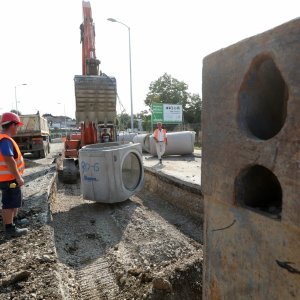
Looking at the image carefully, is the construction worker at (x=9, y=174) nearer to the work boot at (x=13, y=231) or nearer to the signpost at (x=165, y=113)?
the work boot at (x=13, y=231)

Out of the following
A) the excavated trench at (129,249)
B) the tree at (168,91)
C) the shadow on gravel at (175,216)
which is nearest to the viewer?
the excavated trench at (129,249)

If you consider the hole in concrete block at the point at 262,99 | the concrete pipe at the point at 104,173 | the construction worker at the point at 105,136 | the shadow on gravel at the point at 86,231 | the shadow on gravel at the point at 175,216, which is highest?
the hole in concrete block at the point at 262,99

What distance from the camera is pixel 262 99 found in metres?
1.65

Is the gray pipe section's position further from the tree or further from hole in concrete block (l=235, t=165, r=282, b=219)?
the tree

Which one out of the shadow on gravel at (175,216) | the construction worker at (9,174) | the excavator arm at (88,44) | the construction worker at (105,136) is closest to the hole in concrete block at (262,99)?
the shadow on gravel at (175,216)

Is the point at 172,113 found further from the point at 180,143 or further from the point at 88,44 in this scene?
the point at 88,44

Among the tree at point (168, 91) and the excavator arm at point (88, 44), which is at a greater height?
the tree at point (168, 91)

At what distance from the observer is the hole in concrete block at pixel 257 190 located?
1643 millimetres

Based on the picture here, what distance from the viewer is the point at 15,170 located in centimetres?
431

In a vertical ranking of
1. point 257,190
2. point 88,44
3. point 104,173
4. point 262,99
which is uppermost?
point 88,44

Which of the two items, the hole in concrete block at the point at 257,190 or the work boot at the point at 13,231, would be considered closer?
the hole in concrete block at the point at 257,190

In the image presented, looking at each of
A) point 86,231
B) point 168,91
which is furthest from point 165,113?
point 168,91

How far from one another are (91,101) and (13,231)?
5.63 meters

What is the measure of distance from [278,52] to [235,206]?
32.2 inches
